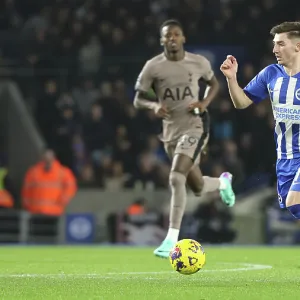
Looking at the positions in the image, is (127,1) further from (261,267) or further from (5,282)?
(5,282)

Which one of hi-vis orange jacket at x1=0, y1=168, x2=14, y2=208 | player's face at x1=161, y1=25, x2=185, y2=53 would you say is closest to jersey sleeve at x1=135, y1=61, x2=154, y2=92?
player's face at x1=161, y1=25, x2=185, y2=53

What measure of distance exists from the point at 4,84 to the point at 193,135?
363 inches

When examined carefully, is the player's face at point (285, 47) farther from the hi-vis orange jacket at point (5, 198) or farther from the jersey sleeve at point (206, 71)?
the hi-vis orange jacket at point (5, 198)

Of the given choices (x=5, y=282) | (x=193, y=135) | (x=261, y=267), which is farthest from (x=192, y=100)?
Answer: (x=5, y=282)

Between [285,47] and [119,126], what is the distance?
11286 mm

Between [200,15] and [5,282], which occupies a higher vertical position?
[200,15]

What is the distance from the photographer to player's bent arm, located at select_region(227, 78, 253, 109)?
795cm

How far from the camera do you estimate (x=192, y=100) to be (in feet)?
37.0

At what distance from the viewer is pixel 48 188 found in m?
18.0

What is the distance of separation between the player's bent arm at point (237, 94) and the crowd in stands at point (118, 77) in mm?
9610

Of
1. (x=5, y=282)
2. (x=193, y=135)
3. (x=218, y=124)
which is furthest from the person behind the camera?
(x=218, y=124)

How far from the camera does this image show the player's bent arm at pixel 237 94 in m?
7.95

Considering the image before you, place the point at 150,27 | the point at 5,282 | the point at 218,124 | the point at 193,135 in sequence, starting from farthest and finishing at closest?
the point at 150,27 < the point at 218,124 < the point at 193,135 < the point at 5,282

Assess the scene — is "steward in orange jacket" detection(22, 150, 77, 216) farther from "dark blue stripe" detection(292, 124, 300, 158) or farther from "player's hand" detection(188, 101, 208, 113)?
"dark blue stripe" detection(292, 124, 300, 158)
